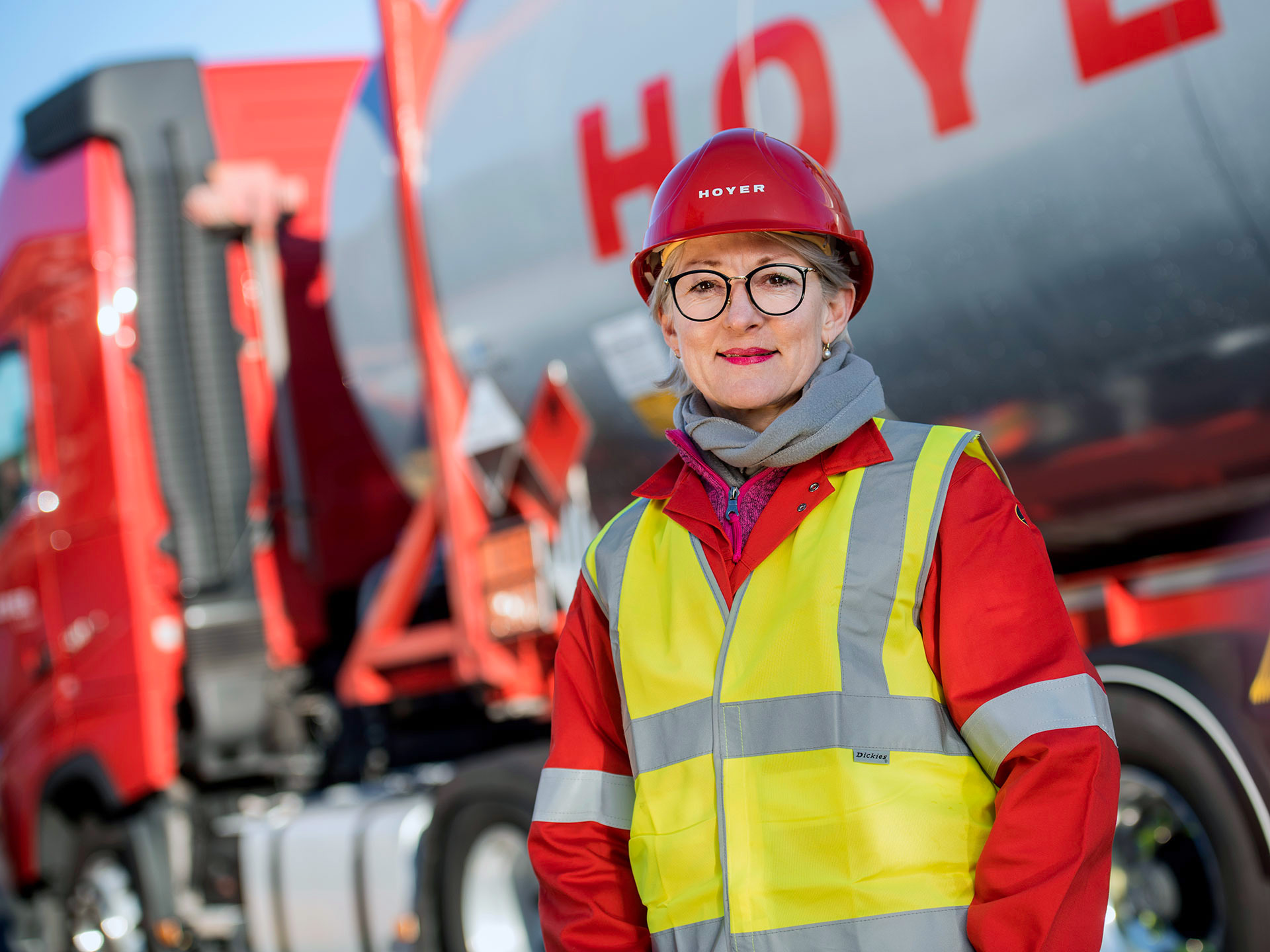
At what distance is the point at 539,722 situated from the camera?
5.10m

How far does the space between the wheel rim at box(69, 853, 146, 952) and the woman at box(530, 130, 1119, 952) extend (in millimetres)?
4848

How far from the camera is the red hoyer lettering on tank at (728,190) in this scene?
1.70 metres

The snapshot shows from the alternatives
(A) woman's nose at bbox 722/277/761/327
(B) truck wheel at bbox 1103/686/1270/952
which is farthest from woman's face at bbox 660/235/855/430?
(B) truck wheel at bbox 1103/686/1270/952

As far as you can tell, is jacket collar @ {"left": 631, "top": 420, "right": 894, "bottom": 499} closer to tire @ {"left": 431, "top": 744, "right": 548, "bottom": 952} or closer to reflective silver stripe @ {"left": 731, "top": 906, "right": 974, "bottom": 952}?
reflective silver stripe @ {"left": 731, "top": 906, "right": 974, "bottom": 952}

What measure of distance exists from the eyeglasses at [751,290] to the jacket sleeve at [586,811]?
1.41 feet

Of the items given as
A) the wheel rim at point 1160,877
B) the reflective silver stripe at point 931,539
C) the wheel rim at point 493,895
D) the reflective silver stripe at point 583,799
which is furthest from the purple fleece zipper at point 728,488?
the wheel rim at point 493,895

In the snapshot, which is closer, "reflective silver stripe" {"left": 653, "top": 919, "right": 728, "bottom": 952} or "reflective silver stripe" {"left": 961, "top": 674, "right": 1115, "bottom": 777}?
"reflective silver stripe" {"left": 961, "top": 674, "right": 1115, "bottom": 777}

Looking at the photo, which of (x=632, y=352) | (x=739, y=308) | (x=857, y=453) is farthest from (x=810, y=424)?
(x=632, y=352)

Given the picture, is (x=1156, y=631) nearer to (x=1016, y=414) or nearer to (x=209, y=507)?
(x=1016, y=414)

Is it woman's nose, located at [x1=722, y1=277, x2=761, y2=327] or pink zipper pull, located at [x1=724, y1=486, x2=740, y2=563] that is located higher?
woman's nose, located at [x1=722, y1=277, x2=761, y2=327]

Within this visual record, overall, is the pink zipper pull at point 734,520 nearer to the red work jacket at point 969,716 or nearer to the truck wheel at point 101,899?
the red work jacket at point 969,716

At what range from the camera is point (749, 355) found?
1734 mm

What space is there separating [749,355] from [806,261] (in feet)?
0.48

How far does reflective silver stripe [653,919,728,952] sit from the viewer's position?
5.03 feet
